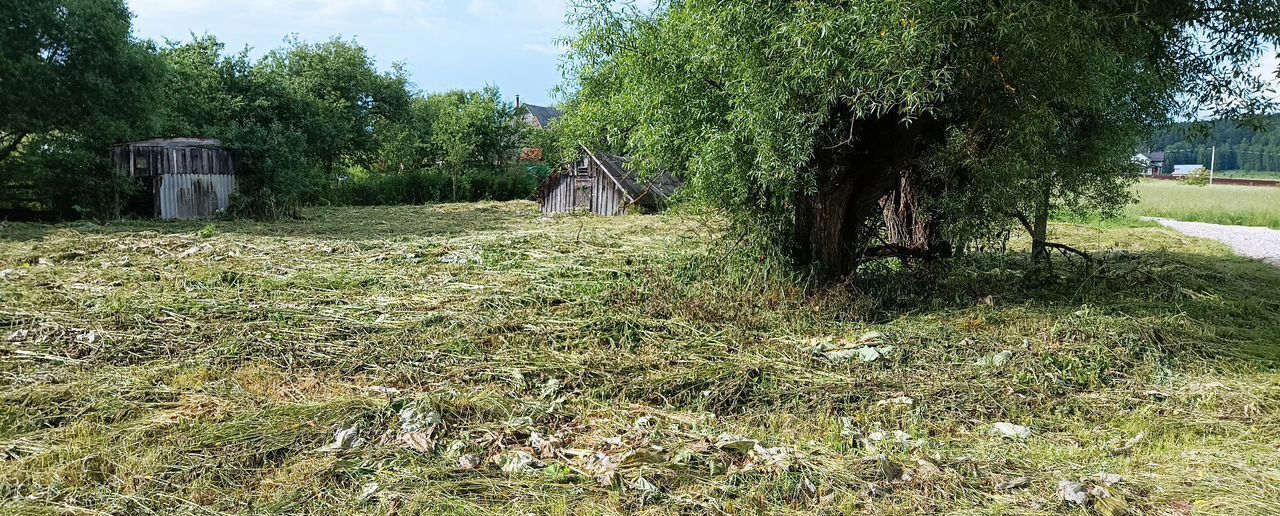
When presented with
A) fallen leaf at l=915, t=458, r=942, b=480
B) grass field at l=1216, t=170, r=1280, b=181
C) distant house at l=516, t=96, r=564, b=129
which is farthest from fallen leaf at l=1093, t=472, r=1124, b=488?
grass field at l=1216, t=170, r=1280, b=181

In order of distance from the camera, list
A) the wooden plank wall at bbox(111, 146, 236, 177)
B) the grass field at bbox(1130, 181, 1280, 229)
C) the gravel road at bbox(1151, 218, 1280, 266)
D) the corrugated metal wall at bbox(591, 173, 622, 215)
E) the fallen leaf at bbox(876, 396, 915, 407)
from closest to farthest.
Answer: the fallen leaf at bbox(876, 396, 915, 407)
the gravel road at bbox(1151, 218, 1280, 266)
the wooden plank wall at bbox(111, 146, 236, 177)
the corrugated metal wall at bbox(591, 173, 622, 215)
the grass field at bbox(1130, 181, 1280, 229)

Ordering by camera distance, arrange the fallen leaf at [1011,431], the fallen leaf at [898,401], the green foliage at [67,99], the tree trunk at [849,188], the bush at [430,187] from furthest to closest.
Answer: the bush at [430,187]
the green foliage at [67,99]
the tree trunk at [849,188]
the fallen leaf at [898,401]
the fallen leaf at [1011,431]

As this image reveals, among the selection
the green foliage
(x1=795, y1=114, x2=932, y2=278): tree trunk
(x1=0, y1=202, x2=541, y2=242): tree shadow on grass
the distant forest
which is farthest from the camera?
the green foliage

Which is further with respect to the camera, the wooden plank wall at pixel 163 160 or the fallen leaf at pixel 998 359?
the wooden plank wall at pixel 163 160

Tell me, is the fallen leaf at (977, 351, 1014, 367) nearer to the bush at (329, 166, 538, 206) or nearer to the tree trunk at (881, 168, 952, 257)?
the tree trunk at (881, 168, 952, 257)

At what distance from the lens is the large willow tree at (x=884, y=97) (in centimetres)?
639

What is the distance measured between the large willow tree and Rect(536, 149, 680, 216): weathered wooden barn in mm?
13620

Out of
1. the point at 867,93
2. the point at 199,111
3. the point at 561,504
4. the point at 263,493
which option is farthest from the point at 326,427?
the point at 199,111

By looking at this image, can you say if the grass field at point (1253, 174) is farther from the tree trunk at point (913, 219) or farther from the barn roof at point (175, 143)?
the barn roof at point (175, 143)

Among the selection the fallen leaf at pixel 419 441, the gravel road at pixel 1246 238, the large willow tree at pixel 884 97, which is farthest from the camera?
the gravel road at pixel 1246 238

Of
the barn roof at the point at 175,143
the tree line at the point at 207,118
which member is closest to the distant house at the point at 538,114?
the tree line at the point at 207,118

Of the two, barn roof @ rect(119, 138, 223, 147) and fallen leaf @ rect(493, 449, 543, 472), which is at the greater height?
barn roof @ rect(119, 138, 223, 147)

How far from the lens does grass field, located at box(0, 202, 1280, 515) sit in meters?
3.96

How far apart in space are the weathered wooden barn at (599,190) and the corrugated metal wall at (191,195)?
31.8 ft
